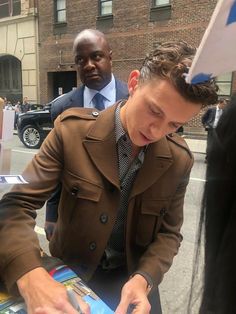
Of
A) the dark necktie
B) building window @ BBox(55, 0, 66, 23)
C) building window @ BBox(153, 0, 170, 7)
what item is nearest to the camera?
the dark necktie

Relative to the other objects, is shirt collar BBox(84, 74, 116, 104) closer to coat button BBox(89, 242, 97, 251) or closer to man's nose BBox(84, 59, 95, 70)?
man's nose BBox(84, 59, 95, 70)

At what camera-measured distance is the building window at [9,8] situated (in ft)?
71.2

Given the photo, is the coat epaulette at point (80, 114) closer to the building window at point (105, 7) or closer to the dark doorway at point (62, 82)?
the building window at point (105, 7)

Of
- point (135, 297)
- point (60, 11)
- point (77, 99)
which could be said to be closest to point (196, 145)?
point (77, 99)

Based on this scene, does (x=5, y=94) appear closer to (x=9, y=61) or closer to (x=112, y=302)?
(x=9, y=61)

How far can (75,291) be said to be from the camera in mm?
1158

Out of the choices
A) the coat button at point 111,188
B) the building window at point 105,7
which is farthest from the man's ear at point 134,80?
the building window at point 105,7

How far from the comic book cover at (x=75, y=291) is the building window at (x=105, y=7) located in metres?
17.4

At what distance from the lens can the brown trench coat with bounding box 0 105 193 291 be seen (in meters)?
1.40

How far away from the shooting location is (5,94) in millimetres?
22938

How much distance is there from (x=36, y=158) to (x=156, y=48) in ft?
1.83

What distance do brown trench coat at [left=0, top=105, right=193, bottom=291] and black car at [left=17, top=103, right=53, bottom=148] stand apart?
33.5 ft

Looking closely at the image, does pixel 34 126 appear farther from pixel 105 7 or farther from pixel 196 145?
pixel 105 7

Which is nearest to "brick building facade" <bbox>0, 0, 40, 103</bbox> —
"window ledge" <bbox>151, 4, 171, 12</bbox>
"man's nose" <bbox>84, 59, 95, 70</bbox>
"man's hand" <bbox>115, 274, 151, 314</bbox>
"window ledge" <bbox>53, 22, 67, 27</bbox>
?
"window ledge" <bbox>53, 22, 67, 27</bbox>
